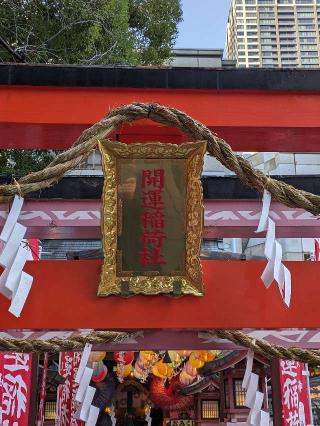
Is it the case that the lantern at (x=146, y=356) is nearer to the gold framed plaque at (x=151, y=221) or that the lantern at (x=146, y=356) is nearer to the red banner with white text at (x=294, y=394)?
the red banner with white text at (x=294, y=394)

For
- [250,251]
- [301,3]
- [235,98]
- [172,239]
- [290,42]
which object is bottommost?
[172,239]

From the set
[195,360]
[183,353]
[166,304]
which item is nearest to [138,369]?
[183,353]

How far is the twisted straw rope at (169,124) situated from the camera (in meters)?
2.69

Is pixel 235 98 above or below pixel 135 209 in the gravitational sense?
above

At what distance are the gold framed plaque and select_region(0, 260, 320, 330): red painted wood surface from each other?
0.43 ft

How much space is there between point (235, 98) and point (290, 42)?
89077 millimetres

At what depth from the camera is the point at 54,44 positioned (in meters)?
8.70

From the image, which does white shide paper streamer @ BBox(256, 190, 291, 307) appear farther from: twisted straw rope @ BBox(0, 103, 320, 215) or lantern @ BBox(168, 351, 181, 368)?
lantern @ BBox(168, 351, 181, 368)

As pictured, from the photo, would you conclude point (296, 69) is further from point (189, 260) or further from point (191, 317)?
point (191, 317)

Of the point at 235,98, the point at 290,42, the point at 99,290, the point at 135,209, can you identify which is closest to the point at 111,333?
the point at 99,290

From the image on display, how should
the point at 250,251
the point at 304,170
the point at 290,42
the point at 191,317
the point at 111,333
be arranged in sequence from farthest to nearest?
the point at 290,42, the point at 250,251, the point at 304,170, the point at 191,317, the point at 111,333

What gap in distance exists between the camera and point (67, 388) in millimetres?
9023

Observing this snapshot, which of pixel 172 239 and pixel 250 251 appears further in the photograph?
pixel 250 251

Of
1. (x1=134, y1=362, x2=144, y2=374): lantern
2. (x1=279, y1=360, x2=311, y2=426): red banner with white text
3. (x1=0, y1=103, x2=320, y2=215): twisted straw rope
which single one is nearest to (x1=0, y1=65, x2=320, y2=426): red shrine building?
(x1=0, y1=103, x2=320, y2=215): twisted straw rope
